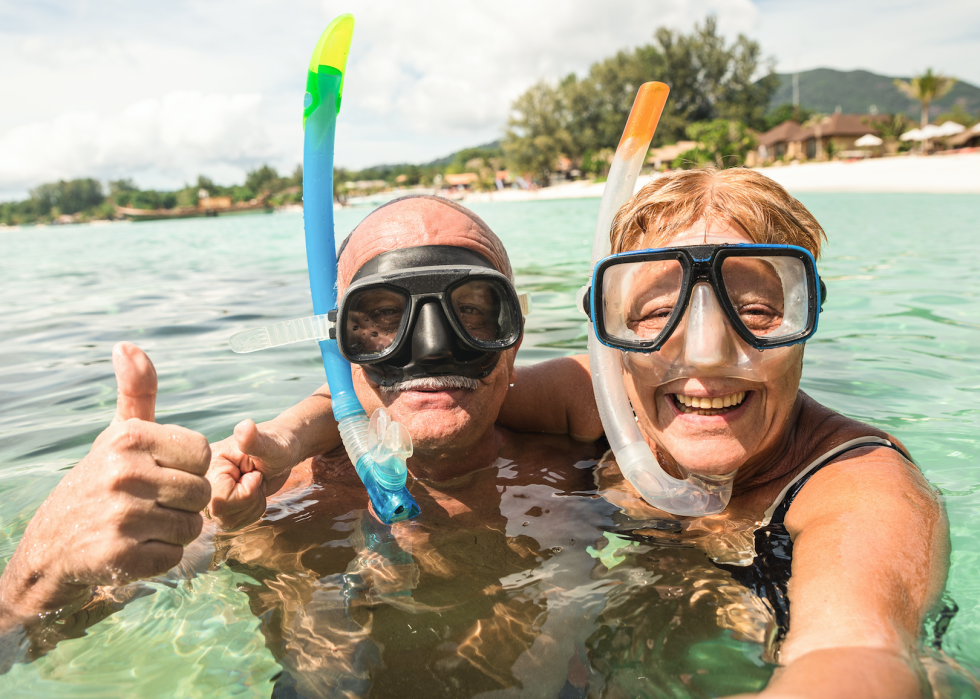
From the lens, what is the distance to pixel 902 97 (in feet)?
615

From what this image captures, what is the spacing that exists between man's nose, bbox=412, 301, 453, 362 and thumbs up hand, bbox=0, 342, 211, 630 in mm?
712

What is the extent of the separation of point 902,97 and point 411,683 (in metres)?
231

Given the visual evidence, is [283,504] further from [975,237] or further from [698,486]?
[975,237]

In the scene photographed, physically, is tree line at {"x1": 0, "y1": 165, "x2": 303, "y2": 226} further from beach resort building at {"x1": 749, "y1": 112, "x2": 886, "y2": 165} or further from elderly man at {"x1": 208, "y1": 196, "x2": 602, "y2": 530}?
elderly man at {"x1": 208, "y1": 196, "x2": 602, "y2": 530}

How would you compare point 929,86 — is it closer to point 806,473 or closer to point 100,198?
point 806,473

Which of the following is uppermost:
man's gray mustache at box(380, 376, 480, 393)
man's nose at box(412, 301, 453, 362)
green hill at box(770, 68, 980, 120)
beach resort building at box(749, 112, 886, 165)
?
green hill at box(770, 68, 980, 120)

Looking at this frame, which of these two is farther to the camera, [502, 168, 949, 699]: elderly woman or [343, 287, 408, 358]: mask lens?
[343, 287, 408, 358]: mask lens

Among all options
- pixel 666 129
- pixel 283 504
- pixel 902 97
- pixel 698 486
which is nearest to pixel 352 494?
pixel 283 504

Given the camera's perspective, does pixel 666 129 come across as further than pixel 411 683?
Yes

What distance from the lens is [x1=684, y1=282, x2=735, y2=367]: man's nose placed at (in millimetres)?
1647

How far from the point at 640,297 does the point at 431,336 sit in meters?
0.60

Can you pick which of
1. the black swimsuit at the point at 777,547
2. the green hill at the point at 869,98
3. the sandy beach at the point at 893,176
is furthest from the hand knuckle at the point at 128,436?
the green hill at the point at 869,98

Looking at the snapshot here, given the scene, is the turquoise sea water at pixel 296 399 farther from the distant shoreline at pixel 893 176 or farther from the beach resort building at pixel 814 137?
the beach resort building at pixel 814 137

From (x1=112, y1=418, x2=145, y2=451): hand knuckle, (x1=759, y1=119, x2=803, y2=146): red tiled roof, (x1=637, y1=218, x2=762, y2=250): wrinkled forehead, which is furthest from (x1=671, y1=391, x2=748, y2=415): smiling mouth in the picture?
(x1=759, y1=119, x2=803, y2=146): red tiled roof
